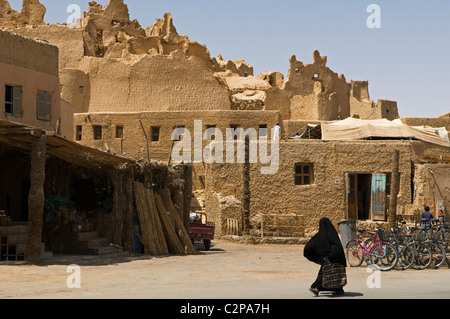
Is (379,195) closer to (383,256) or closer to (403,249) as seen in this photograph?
(403,249)

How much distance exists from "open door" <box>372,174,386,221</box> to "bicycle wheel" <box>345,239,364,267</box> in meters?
11.7

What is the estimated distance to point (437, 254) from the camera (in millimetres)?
16406

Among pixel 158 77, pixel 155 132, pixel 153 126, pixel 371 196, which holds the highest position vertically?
pixel 158 77

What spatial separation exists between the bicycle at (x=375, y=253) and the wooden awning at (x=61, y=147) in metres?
6.12

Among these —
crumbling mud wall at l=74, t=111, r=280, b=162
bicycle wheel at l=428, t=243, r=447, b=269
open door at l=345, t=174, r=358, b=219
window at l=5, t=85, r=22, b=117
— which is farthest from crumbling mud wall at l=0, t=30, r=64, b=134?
bicycle wheel at l=428, t=243, r=447, b=269

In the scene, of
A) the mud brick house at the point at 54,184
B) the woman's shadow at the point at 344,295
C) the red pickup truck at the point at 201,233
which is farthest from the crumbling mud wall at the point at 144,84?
the woman's shadow at the point at 344,295

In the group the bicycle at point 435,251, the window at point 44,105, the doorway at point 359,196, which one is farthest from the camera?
the doorway at point 359,196

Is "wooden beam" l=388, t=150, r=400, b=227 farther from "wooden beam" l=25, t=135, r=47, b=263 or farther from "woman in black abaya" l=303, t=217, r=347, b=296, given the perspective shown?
"woman in black abaya" l=303, t=217, r=347, b=296

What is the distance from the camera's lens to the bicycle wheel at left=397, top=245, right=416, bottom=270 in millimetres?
16016

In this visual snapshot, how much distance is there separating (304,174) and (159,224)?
31.4 ft

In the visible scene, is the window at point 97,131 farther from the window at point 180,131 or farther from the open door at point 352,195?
the open door at point 352,195

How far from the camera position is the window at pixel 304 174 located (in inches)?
1113

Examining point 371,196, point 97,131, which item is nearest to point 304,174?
point 371,196

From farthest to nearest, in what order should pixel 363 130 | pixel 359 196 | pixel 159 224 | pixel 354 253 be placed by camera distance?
pixel 363 130
pixel 359 196
pixel 159 224
pixel 354 253
